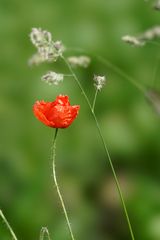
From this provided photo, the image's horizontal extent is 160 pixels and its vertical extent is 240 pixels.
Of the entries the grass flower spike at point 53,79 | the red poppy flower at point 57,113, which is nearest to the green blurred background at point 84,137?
the red poppy flower at point 57,113

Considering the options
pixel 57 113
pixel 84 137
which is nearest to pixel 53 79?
pixel 57 113

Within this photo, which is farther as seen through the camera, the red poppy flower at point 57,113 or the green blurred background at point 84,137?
the green blurred background at point 84,137

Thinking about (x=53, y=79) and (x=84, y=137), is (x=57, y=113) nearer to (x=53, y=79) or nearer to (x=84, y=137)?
(x=53, y=79)

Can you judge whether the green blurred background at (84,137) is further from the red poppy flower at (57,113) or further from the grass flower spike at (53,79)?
the grass flower spike at (53,79)

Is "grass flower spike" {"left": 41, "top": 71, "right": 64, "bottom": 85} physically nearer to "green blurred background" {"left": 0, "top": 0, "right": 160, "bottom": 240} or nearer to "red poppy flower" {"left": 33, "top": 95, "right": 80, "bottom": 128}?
"red poppy flower" {"left": 33, "top": 95, "right": 80, "bottom": 128}

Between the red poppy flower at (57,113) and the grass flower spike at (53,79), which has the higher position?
the grass flower spike at (53,79)

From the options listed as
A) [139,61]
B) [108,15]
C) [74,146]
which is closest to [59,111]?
[74,146]
